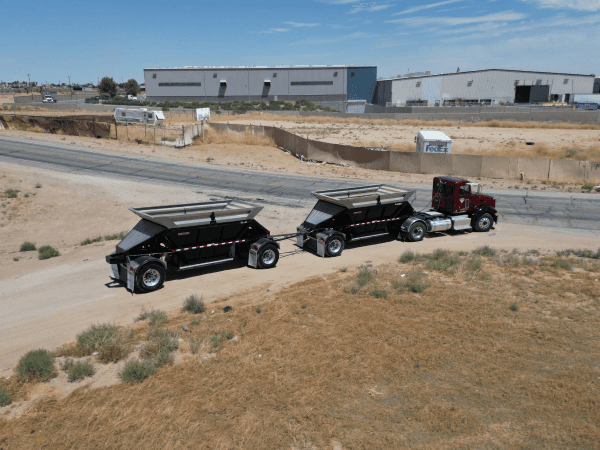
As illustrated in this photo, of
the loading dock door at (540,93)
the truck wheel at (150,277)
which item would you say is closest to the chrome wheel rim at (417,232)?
the truck wheel at (150,277)

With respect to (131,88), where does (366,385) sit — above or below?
below

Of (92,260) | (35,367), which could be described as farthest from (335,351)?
(92,260)

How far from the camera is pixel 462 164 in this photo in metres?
37.3

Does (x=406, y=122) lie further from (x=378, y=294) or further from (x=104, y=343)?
(x=104, y=343)

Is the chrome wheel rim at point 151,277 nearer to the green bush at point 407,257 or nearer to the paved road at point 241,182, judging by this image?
the green bush at point 407,257

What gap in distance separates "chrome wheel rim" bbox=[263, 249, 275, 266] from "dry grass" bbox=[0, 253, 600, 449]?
3.43 metres

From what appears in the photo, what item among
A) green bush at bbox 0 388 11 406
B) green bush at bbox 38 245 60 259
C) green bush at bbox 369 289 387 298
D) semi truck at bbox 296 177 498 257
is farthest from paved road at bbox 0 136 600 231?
green bush at bbox 0 388 11 406

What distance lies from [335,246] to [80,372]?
440 inches

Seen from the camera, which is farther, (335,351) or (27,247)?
(27,247)

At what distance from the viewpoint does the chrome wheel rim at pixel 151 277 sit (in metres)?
15.1

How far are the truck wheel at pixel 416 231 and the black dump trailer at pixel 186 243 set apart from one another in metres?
6.65

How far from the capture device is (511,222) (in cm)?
2464

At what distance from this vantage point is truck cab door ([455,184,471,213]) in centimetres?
2161

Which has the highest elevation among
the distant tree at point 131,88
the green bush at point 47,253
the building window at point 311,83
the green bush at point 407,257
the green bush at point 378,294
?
the distant tree at point 131,88
